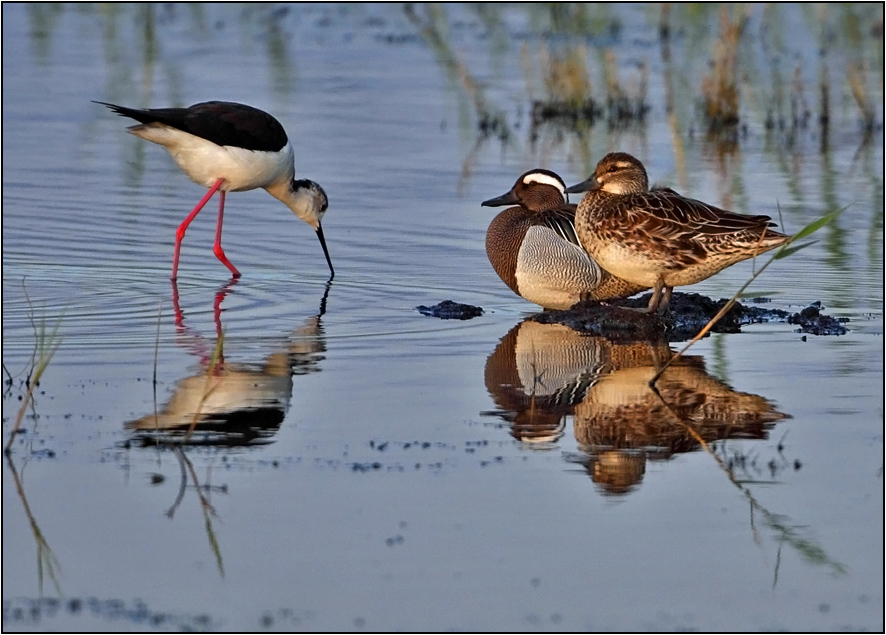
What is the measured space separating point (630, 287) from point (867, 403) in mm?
2876

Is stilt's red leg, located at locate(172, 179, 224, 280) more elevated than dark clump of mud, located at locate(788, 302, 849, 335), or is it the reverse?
stilt's red leg, located at locate(172, 179, 224, 280)

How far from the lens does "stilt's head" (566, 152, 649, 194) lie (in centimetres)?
930

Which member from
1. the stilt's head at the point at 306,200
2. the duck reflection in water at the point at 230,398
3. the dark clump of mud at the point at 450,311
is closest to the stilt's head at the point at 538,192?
the dark clump of mud at the point at 450,311

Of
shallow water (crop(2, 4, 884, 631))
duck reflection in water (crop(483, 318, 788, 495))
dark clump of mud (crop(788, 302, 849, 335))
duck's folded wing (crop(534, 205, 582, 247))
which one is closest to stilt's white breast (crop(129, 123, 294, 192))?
shallow water (crop(2, 4, 884, 631))

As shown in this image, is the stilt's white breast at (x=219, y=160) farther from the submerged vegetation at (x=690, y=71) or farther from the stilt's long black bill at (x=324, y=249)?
the submerged vegetation at (x=690, y=71)

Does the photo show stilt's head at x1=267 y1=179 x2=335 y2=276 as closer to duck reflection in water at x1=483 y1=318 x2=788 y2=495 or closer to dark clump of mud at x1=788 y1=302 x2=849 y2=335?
duck reflection in water at x1=483 y1=318 x2=788 y2=495

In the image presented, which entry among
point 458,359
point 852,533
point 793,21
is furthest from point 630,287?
point 793,21

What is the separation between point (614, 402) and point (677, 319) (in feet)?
6.96

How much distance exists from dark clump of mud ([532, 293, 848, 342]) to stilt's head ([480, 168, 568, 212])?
1053 mm

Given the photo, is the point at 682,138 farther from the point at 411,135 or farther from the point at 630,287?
the point at 630,287

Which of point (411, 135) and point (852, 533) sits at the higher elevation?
point (411, 135)

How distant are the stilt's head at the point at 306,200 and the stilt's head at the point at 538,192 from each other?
182cm

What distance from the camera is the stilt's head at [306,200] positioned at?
12039mm

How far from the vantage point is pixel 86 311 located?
9180 mm
